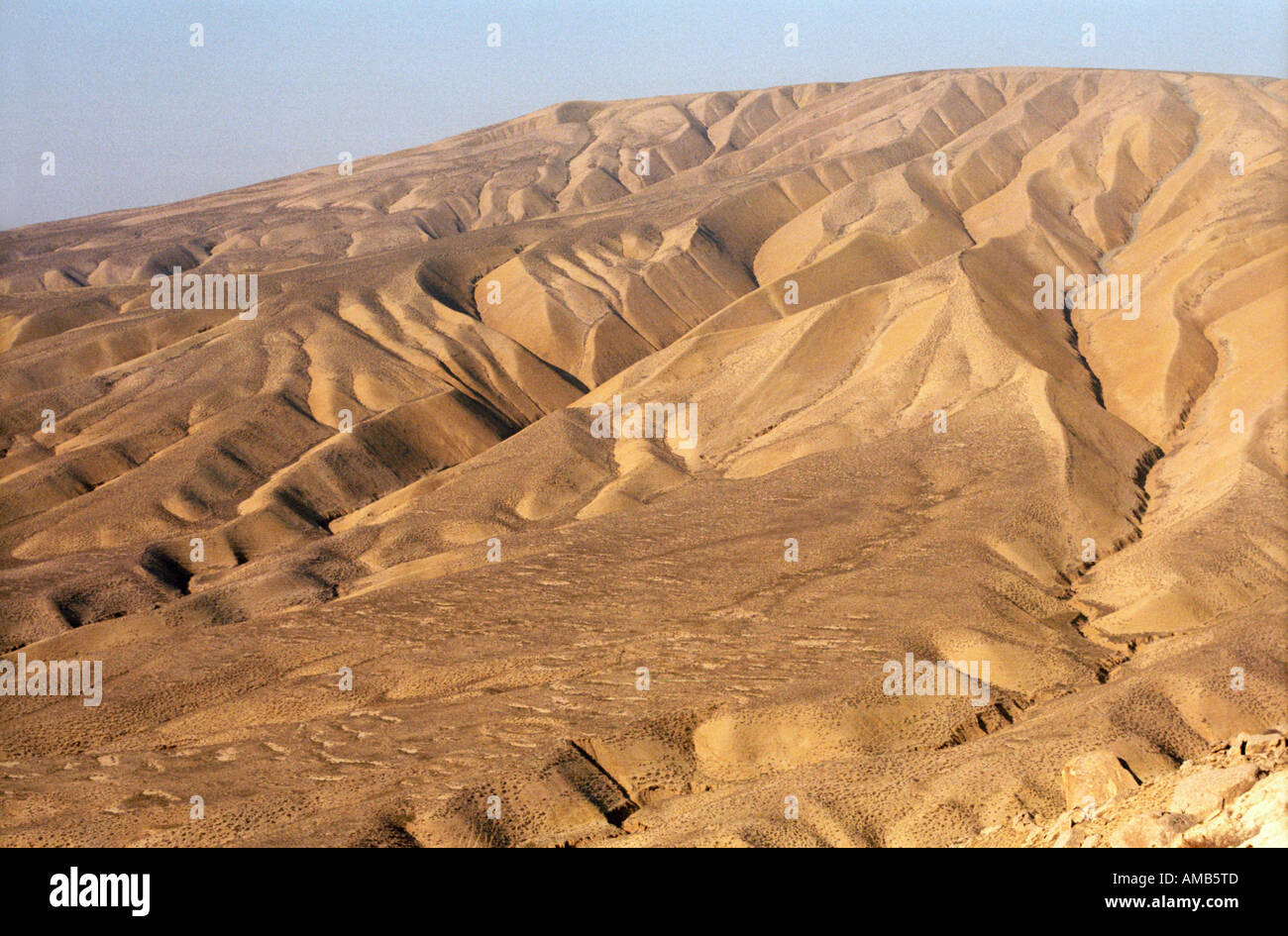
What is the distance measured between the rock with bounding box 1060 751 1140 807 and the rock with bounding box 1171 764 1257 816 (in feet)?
11.1

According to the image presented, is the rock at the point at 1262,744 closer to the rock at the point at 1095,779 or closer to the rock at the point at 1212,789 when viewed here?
the rock at the point at 1212,789

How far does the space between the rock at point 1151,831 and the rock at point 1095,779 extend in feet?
14.1

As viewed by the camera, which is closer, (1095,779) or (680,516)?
(1095,779)

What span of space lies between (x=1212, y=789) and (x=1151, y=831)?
1413 mm

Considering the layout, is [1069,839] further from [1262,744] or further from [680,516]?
[680,516]

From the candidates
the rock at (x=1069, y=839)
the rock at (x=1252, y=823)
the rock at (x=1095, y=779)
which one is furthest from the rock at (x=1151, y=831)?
the rock at (x=1095, y=779)

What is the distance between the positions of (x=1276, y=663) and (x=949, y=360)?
19903 mm

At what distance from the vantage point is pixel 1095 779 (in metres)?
18.4

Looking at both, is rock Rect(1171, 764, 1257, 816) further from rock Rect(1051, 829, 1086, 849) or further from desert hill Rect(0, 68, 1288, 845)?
desert hill Rect(0, 68, 1288, 845)

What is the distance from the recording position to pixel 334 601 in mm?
30656

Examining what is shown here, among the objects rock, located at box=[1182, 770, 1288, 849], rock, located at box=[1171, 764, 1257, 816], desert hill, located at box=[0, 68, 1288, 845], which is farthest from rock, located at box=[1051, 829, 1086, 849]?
desert hill, located at box=[0, 68, 1288, 845]

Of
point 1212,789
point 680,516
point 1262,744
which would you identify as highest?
point 680,516

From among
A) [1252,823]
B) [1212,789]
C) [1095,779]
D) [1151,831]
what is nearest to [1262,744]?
[1212,789]
